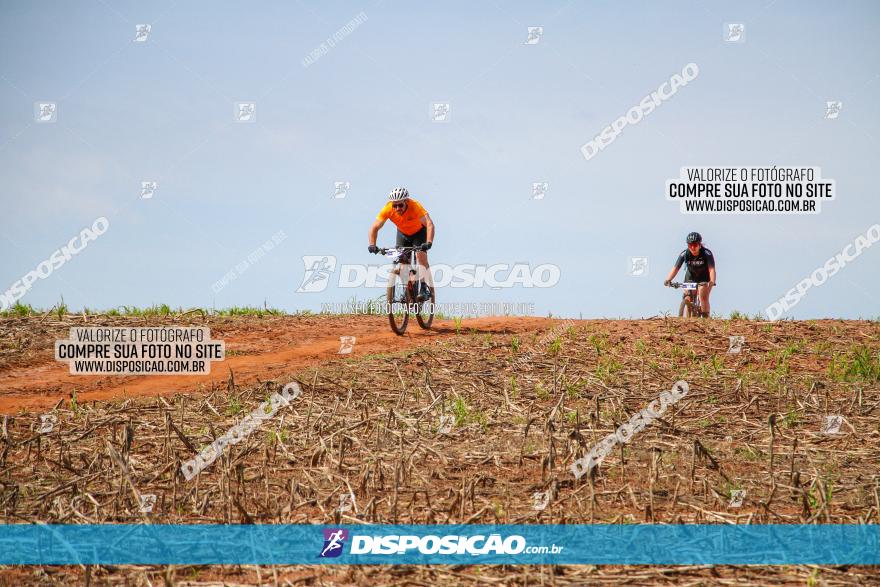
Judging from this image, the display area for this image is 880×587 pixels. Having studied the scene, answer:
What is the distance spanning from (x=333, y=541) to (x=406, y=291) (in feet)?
35.3

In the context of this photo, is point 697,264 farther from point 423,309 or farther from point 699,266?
point 423,309

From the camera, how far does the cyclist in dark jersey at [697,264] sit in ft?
63.9

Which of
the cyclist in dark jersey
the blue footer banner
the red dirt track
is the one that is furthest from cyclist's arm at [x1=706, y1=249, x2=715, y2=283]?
the blue footer banner

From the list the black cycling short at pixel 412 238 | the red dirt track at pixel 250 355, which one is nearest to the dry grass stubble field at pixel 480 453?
the red dirt track at pixel 250 355

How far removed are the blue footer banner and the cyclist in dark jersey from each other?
1383 cm

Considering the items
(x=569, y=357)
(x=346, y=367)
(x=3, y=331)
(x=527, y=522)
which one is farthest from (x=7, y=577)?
(x=3, y=331)

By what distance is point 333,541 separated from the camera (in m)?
5.70

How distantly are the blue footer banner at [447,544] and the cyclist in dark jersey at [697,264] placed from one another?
1383 centimetres

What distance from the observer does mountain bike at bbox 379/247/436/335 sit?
16016mm

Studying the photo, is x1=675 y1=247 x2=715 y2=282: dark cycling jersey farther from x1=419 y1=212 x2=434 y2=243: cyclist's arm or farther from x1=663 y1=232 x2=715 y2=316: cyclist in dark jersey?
x1=419 y1=212 x2=434 y2=243: cyclist's arm

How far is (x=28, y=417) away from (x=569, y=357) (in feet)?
24.1

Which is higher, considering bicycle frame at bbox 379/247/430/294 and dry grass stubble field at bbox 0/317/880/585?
bicycle frame at bbox 379/247/430/294

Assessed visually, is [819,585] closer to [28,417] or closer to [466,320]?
[28,417]

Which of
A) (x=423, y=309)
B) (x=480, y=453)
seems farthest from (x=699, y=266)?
(x=480, y=453)
